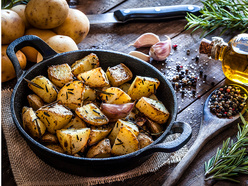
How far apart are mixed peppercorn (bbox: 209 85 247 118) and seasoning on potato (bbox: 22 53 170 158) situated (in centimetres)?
28

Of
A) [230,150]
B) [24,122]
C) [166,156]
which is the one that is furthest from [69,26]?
[230,150]

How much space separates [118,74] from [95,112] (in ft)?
0.77

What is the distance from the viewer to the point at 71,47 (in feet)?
4.30

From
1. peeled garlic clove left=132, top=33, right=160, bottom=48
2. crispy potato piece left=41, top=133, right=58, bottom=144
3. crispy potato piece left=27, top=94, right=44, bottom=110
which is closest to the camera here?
crispy potato piece left=41, top=133, right=58, bottom=144

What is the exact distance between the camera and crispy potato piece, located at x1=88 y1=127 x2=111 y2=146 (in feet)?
3.05

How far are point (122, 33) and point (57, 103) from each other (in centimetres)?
76

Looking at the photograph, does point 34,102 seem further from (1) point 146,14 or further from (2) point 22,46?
(1) point 146,14

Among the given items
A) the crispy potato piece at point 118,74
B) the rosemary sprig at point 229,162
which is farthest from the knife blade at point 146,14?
the rosemary sprig at point 229,162

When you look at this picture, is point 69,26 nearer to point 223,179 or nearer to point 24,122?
point 24,122

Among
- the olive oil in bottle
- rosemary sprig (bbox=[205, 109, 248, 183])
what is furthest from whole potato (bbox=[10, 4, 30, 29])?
rosemary sprig (bbox=[205, 109, 248, 183])

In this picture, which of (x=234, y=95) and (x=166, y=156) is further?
(x=234, y=95)

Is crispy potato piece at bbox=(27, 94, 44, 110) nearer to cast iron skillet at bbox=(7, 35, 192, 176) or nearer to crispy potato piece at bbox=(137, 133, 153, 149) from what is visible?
cast iron skillet at bbox=(7, 35, 192, 176)

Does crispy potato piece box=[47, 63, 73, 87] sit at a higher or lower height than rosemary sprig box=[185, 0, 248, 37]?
lower

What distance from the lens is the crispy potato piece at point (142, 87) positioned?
1.09 m
